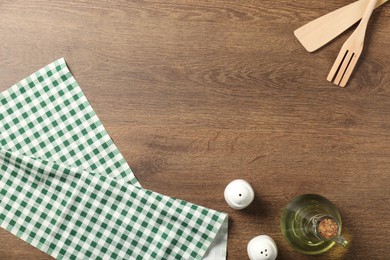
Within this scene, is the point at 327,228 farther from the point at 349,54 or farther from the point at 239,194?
the point at 349,54

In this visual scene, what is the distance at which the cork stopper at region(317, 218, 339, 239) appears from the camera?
1.04m

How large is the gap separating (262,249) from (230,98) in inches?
11.5

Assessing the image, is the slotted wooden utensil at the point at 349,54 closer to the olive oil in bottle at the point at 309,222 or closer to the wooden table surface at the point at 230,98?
the wooden table surface at the point at 230,98

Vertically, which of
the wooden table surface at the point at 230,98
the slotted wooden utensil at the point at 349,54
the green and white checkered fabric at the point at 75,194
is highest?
the slotted wooden utensil at the point at 349,54

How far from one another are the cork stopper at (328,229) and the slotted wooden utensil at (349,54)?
0.90 feet

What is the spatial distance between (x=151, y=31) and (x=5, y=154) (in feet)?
1.19

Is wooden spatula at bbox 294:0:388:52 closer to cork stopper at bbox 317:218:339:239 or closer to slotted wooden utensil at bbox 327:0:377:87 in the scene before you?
slotted wooden utensil at bbox 327:0:377:87

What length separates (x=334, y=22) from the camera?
1.14 meters

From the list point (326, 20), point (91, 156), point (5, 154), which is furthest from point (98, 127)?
point (326, 20)

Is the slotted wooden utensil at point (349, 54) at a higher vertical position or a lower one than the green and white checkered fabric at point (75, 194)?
higher

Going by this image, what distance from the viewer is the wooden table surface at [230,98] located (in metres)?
1.12

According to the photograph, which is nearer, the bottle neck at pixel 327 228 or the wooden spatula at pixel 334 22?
the bottle neck at pixel 327 228

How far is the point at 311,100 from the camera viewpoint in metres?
1.14

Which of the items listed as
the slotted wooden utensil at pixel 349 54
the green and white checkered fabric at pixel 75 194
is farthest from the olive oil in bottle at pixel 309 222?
the slotted wooden utensil at pixel 349 54
